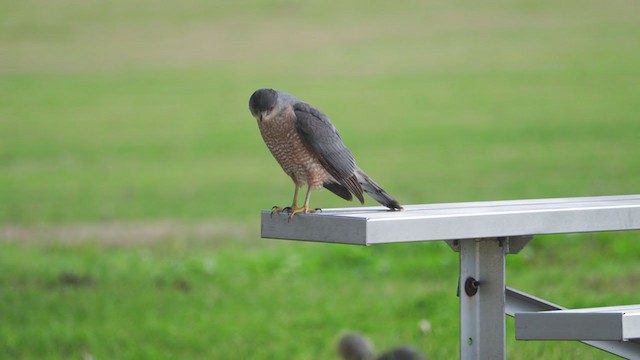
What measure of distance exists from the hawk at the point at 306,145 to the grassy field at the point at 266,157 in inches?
56.5

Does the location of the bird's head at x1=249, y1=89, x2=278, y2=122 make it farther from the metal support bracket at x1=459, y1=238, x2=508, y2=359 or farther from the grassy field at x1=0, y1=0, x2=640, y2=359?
the grassy field at x1=0, y1=0, x2=640, y2=359

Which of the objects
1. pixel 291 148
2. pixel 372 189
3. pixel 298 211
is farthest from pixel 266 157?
pixel 298 211

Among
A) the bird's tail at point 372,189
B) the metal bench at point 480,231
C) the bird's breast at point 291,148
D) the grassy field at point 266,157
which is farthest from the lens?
the grassy field at point 266,157

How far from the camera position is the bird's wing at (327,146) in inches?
156

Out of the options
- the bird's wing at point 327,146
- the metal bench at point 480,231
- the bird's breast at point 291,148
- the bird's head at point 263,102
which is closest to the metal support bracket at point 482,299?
the metal bench at point 480,231

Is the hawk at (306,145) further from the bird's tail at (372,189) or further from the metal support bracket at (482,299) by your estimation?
the metal support bracket at (482,299)

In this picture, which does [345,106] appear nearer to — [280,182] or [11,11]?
[280,182]

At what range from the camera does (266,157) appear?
1566cm

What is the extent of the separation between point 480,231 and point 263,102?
2.81 feet

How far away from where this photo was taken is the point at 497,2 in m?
20.0

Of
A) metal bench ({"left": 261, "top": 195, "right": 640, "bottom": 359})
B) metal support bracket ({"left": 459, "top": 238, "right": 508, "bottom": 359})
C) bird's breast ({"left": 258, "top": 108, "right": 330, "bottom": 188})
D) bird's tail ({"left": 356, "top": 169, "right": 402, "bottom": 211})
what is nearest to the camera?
metal bench ({"left": 261, "top": 195, "right": 640, "bottom": 359})

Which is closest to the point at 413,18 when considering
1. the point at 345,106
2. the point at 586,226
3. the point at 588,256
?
the point at 345,106

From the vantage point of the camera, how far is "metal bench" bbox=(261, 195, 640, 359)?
3.43 metres

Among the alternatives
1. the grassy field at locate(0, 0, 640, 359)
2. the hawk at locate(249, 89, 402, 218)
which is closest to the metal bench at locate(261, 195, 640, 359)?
the hawk at locate(249, 89, 402, 218)
